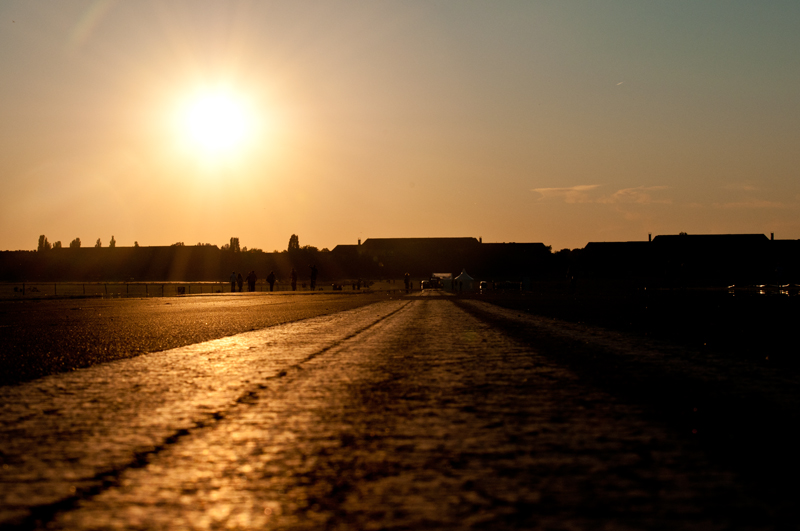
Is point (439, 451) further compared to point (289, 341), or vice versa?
point (289, 341)

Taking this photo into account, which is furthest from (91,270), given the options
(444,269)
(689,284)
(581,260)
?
(689,284)

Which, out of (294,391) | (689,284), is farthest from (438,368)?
(689,284)

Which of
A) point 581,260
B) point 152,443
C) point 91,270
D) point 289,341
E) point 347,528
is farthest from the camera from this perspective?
point 91,270

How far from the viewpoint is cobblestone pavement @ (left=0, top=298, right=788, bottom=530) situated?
10.1 feet

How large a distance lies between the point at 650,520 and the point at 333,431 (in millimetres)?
2356

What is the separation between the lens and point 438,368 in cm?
833

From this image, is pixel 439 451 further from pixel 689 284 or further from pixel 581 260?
pixel 581 260

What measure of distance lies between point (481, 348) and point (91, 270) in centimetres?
13828

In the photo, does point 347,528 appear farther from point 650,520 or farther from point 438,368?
point 438,368

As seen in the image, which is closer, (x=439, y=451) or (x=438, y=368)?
(x=439, y=451)

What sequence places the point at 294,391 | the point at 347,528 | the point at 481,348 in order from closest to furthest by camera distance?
1. the point at 347,528
2. the point at 294,391
3. the point at 481,348

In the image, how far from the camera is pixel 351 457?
13.4 feet

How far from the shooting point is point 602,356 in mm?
9492

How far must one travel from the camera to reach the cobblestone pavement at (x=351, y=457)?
3.08 meters
